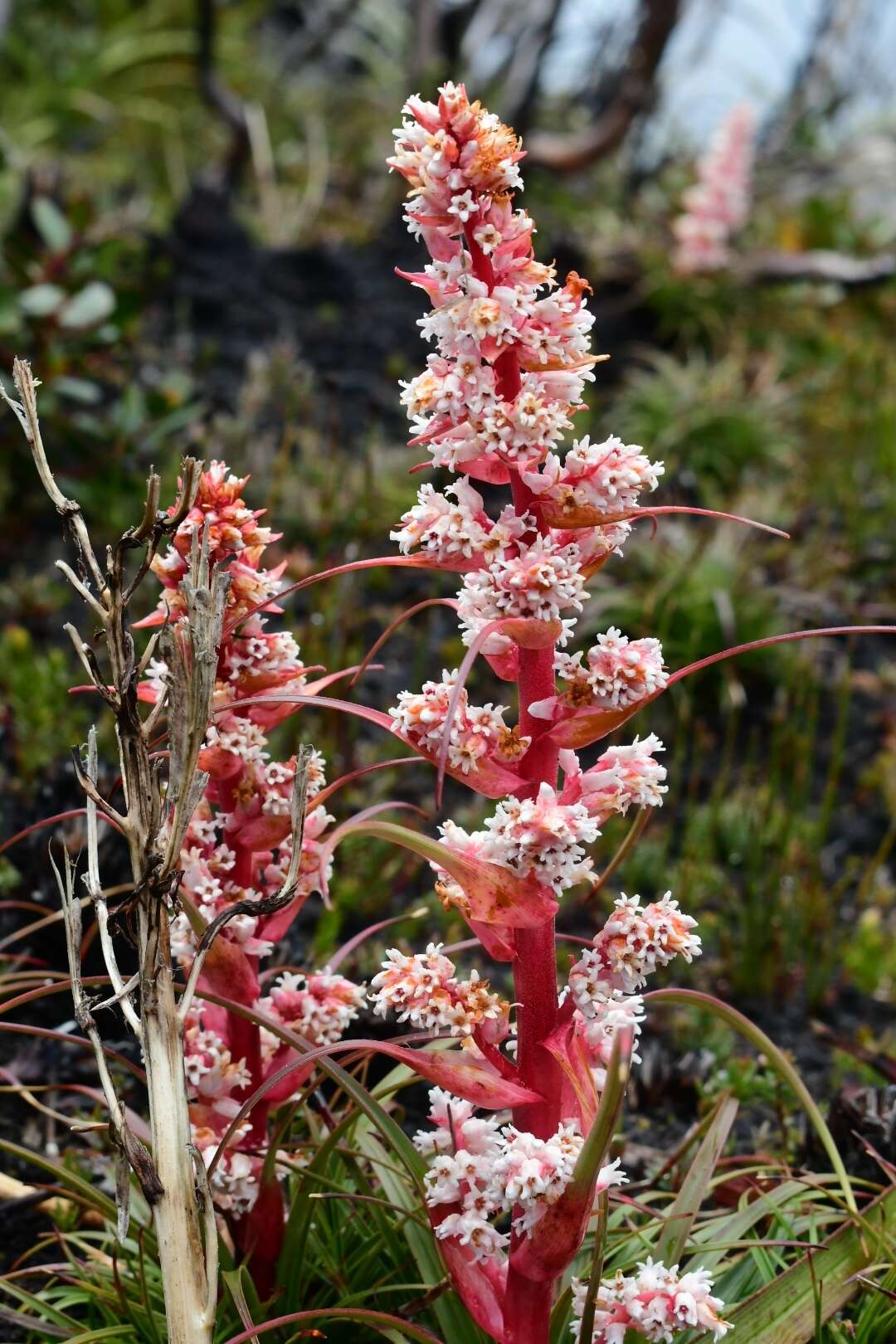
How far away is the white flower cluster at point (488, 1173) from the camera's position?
4.46 ft

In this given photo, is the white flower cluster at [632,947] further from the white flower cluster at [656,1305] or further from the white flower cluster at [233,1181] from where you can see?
the white flower cluster at [233,1181]

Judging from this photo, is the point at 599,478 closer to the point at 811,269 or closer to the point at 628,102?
the point at 811,269

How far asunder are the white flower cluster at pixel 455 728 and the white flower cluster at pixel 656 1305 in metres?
0.61

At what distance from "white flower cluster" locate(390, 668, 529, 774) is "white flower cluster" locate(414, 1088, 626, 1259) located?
409mm

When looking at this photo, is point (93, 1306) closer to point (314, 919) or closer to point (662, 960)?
point (662, 960)

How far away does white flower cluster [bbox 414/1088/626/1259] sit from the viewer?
1.36 metres

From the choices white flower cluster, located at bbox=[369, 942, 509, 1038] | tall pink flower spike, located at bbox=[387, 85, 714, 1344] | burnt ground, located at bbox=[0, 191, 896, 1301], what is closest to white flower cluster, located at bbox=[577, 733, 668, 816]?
tall pink flower spike, located at bbox=[387, 85, 714, 1344]

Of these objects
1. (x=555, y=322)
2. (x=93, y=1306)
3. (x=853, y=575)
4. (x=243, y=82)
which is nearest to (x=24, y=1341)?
(x=93, y=1306)

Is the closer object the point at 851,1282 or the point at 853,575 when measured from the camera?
the point at 851,1282

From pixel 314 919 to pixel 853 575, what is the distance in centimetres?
281

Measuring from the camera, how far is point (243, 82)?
9.91 metres

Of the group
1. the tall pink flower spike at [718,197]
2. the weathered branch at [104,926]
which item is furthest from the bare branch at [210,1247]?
the tall pink flower spike at [718,197]

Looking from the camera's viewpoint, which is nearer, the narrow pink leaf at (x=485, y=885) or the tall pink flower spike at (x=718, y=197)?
the narrow pink leaf at (x=485, y=885)

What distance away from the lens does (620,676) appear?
56.1 inches
